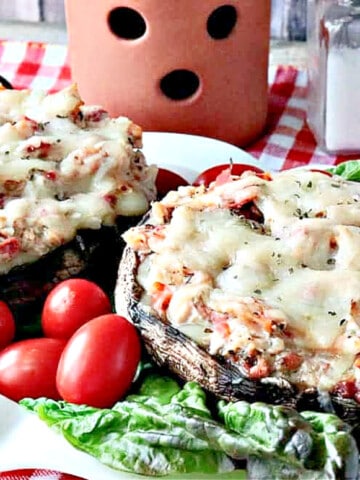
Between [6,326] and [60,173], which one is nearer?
[6,326]

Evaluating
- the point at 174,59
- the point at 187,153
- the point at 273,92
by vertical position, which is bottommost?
the point at 273,92

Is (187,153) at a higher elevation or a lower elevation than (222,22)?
lower

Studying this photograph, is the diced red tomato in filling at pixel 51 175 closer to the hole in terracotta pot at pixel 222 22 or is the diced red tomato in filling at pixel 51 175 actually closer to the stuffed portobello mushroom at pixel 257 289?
the stuffed portobello mushroom at pixel 257 289

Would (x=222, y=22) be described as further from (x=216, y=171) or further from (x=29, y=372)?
(x=29, y=372)

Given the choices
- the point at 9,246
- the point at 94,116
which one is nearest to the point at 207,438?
the point at 9,246

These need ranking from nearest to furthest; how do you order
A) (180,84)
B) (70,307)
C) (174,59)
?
(70,307), (174,59), (180,84)

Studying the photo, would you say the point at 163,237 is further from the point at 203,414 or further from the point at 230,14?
the point at 230,14
